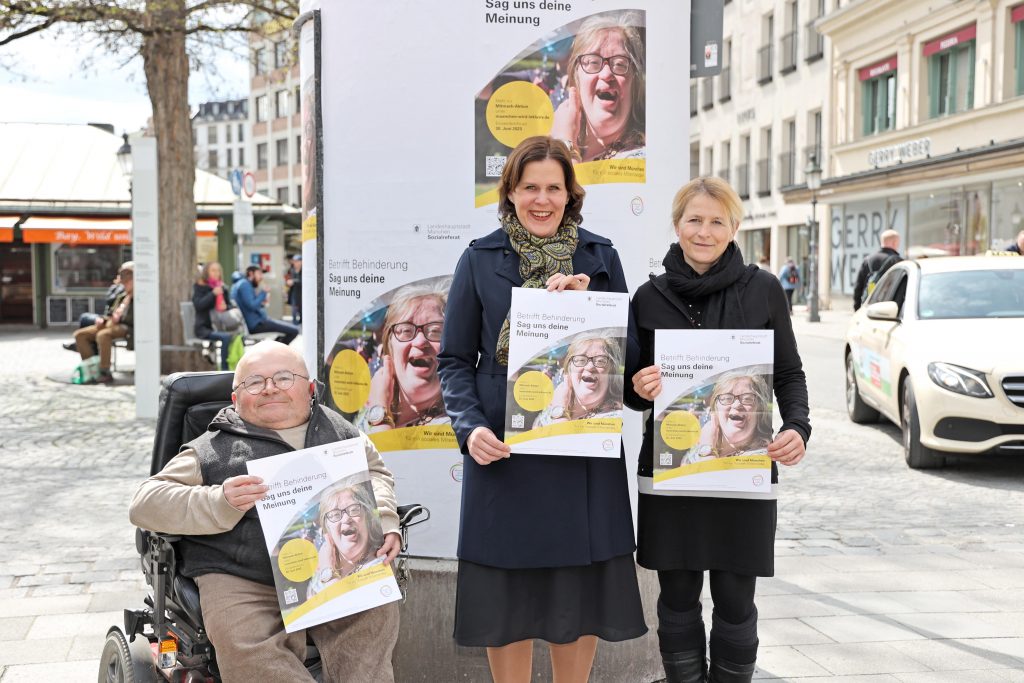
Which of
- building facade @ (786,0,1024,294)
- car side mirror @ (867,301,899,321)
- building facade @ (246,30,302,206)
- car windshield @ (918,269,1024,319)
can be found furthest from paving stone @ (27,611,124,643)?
building facade @ (246,30,302,206)

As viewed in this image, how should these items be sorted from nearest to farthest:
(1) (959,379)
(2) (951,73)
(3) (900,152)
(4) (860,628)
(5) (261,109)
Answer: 1. (4) (860,628)
2. (1) (959,379)
3. (2) (951,73)
4. (3) (900,152)
5. (5) (261,109)

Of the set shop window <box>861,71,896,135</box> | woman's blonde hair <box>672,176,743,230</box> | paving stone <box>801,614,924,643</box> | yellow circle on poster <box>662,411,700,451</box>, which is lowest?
paving stone <box>801,614,924,643</box>

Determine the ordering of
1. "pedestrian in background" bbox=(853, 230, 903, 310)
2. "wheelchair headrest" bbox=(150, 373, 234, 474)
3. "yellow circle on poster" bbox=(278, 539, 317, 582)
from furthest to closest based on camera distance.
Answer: "pedestrian in background" bbox=(853, 230, 903, 310)
"wheelchair headrest" bbox=(150, 373, 234, 474)
"yellow circle on poster" bbox=(278, 539, 317, 582)

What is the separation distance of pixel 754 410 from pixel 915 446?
19.7 feet

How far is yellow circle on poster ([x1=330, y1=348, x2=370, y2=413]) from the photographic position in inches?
170

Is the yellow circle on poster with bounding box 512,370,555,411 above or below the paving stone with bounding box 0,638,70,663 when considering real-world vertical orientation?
above

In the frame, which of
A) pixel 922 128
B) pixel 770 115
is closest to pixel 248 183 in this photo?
pixel 922 128

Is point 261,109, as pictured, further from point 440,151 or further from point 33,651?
point 440,151

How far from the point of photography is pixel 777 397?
11.3 feet

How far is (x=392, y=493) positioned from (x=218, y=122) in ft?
372

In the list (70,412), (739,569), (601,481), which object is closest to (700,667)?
(739,569)

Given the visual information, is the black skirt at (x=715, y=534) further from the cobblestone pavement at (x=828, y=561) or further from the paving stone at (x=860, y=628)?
the paving stone at (x=860, y=628)

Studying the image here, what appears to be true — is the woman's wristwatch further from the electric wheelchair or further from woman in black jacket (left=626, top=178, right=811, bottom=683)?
woman in black jacket (left=626, top=178, right=811, bottom=683)

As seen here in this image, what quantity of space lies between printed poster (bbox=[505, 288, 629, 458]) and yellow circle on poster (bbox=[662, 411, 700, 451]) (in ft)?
0.69
